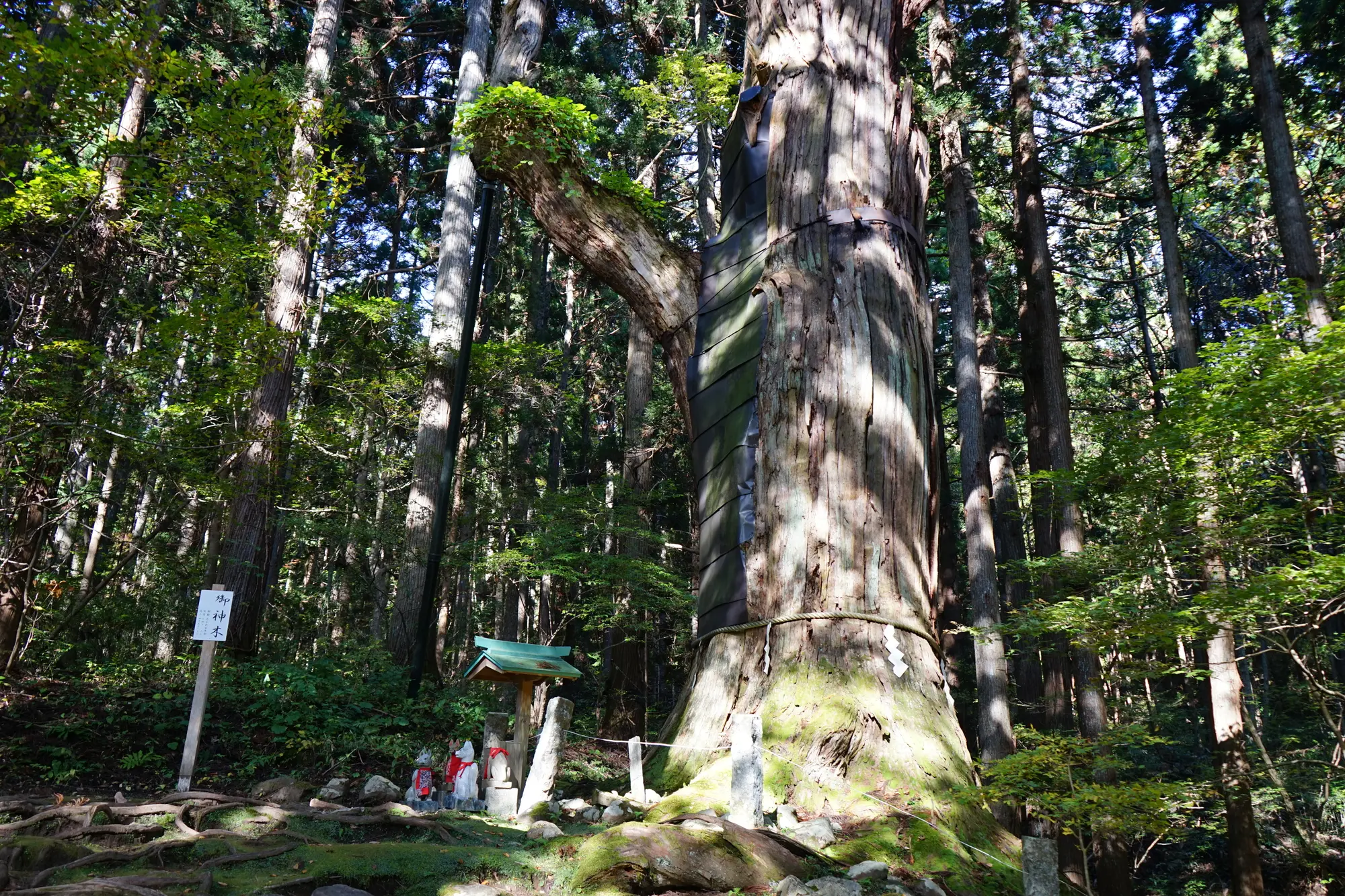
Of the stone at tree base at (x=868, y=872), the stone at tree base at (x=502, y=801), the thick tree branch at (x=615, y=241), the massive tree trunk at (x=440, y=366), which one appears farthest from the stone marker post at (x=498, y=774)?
the massive tree trunk at (x=440, y=366)

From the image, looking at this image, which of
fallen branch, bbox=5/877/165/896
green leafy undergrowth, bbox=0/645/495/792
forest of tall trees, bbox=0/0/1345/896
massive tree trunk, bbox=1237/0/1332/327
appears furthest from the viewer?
massive tree trunk, bbox=1237/0/1332/327

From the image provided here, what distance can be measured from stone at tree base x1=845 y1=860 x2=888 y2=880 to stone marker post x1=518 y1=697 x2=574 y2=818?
7.45 feet

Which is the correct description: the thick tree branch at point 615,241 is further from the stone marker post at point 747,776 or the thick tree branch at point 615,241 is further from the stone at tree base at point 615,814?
the stone marker post at point 747,776

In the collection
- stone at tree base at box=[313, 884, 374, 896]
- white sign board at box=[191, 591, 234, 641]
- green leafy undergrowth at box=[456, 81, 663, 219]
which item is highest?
green leafy undergrowth at box=[456, 81, 663, 219]

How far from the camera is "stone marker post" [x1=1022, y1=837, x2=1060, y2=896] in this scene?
340 cm

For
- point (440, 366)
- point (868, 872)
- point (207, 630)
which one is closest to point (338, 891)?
point (868, 872)

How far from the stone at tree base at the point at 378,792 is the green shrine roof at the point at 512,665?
84 cm

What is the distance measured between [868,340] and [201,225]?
5.32m

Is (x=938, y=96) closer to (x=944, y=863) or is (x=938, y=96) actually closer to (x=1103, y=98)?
(x=1103, y=98)

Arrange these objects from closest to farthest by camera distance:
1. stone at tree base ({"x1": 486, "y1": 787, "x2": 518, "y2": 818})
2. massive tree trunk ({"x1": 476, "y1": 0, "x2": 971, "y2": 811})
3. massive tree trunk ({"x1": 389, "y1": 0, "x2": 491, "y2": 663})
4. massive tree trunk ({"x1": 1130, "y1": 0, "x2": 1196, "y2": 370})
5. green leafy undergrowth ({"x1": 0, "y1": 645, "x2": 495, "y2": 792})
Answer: massive tree trunk ({"x1": 476, "y1": 0, "x2": 971, "y2": 811}) → stone at tree base ({"x1": 486, "y1": 787, "x2": 518, "y2": 818}) → green leafy undergrowth ({"x1": 0, "y1": 645, "x2": 495, "y2": 792}) → massive tree trunk ({"x1": 1130, "y1": 0, "x2": 1196, "y2": 370}) → massive tree trunk ({"x1": 389, "y1": 0, "x2": 491, "y2": 663})

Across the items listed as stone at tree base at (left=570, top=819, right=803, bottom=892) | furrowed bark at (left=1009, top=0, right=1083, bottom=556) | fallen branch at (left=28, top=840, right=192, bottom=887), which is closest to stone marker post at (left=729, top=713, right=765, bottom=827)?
stone at tree base at (left=570, top=819, right=803, bottom=892)

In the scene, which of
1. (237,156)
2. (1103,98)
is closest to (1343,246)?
(1103,98)

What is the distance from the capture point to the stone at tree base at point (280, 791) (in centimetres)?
504

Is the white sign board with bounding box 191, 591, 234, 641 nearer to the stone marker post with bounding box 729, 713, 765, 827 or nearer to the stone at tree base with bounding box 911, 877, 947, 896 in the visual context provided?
the stone marker post with bounding box 729, 713, 765, 827
